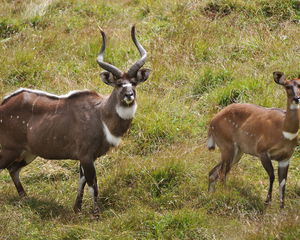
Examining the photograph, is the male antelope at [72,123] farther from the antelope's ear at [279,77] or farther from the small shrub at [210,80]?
the small shrub at [210,80]

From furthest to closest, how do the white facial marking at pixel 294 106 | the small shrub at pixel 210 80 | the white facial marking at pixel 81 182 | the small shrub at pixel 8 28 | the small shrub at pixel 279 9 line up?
1. the small shrub at pixel 8 28
2. the small shrub at pixel 279 9
3. the small shrub at pixel 210 80
4. the white facial marking at pixel 81 182
5. the white facial marking at pixel 294 106

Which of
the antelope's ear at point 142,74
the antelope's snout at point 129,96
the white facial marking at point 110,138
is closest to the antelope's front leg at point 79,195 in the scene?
the white facial marking at point 110,138

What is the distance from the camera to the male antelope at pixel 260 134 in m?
7.43

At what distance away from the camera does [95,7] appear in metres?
13.9

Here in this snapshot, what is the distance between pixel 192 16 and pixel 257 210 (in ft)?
19.1

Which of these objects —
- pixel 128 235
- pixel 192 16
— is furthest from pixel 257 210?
pixel 192 16

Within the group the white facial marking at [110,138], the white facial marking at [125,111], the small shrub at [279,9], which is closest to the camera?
the white facial marking at [125,111]

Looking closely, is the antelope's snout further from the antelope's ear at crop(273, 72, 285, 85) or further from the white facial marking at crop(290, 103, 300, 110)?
the white facial marking at crop(290, 103, 300, 110)

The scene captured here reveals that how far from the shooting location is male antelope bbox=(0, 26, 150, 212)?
7.88 m

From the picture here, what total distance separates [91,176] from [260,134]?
A: 2.01 metres

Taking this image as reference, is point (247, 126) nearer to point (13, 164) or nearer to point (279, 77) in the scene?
point (279, 77)

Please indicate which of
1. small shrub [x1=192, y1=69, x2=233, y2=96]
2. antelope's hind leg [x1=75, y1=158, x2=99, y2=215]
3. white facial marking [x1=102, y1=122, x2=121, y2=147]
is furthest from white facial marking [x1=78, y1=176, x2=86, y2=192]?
small shrub [x1=192, y1=69, x2=233, y2=96]

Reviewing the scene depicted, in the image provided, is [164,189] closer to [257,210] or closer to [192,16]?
[257,210]

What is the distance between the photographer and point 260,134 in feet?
25.5
